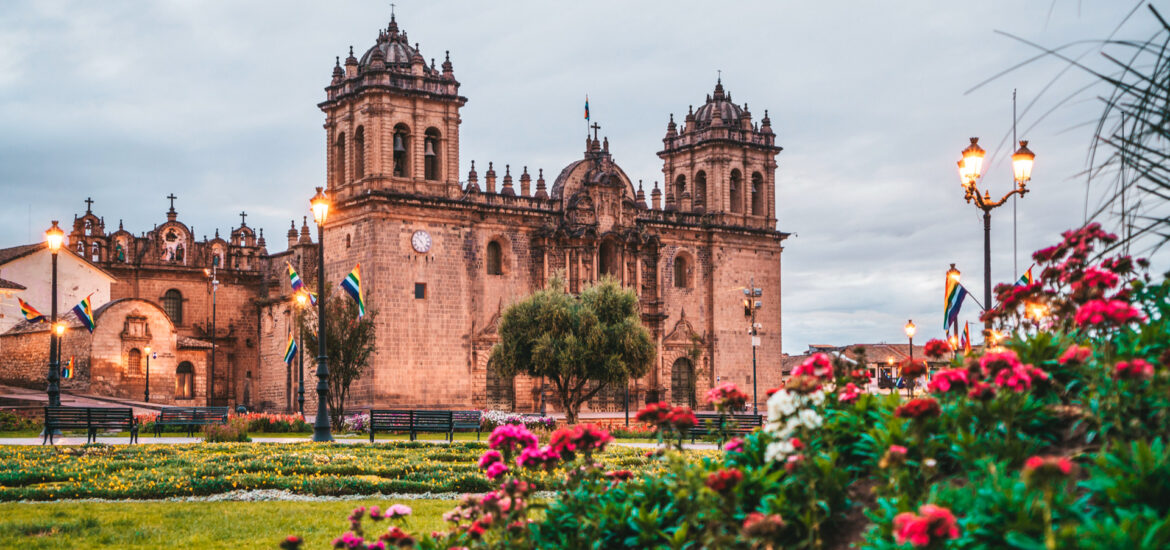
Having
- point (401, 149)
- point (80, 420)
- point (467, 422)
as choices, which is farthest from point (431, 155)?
point (80, 420)

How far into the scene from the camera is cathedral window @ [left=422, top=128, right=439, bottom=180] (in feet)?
154

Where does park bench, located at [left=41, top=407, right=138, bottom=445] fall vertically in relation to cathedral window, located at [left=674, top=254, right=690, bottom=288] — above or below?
below

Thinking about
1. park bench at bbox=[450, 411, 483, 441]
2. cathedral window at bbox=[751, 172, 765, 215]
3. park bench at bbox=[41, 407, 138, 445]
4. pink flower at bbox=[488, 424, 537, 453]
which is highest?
cathedral window at bbox=[751, 172, 765, 215]

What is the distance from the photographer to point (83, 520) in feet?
34.3

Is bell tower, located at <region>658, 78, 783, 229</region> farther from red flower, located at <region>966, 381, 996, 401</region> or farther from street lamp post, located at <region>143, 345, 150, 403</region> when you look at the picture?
red flower, located at <region>966, 381, 996, 401</region>

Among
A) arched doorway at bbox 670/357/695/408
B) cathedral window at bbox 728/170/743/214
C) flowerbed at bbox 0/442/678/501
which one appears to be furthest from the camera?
cathedral window at bbox 728/170/743/214

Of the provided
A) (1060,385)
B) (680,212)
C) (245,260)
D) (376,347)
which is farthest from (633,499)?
(245,260)

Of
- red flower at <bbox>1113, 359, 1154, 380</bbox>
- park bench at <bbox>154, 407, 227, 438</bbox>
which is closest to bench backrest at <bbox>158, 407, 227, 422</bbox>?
park bench at <bbox>154, 407, 227, 438</bbox>

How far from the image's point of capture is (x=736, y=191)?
57.7 meters

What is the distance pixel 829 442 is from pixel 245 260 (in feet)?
182

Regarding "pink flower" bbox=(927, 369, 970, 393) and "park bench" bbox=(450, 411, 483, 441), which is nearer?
"pink flower" bbox=(927, 369, 970, 393)

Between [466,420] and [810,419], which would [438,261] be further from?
[810,419]

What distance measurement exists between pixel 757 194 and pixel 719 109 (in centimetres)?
497

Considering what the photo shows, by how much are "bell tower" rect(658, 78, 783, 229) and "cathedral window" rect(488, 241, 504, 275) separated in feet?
35.9
